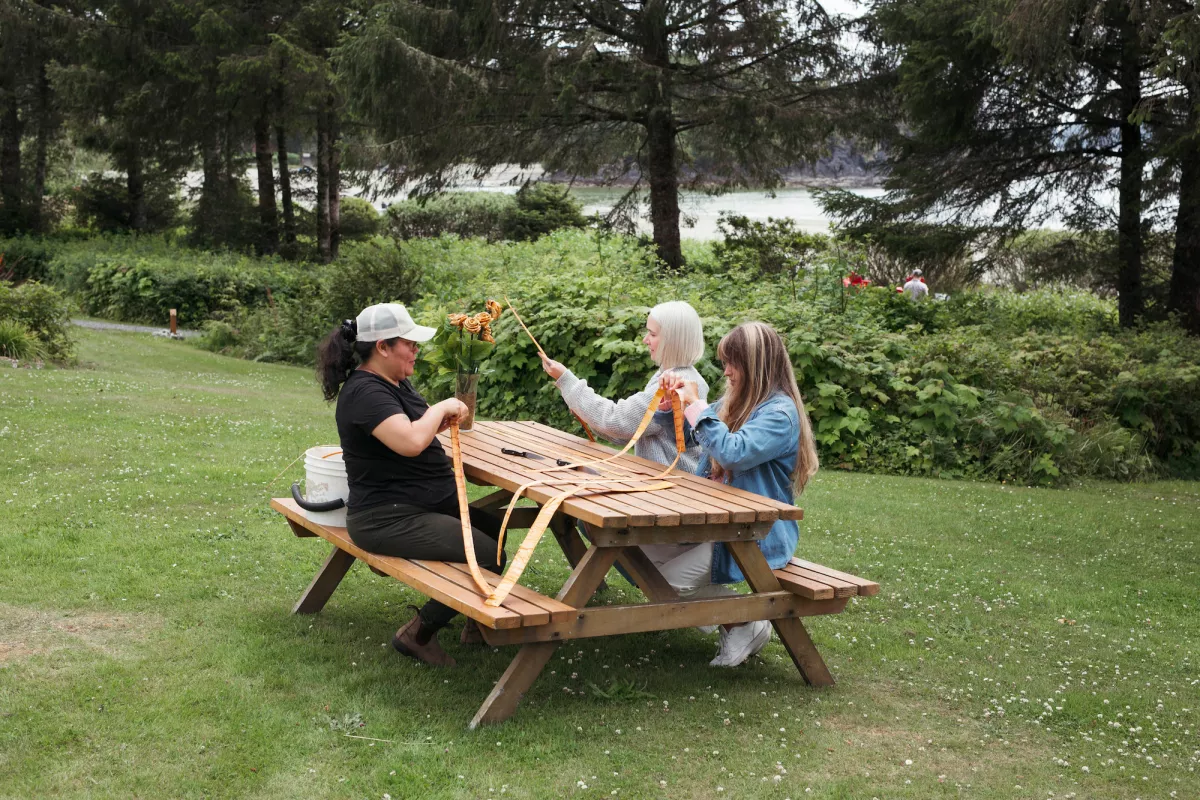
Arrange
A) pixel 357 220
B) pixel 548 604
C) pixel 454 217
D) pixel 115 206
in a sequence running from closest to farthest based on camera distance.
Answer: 1. pixel 548 604
2. pixel 357 220
3. pixel 115 206
4. pixel 454 217

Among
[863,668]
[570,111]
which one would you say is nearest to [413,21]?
[570,111]

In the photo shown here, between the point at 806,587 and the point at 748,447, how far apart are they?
570mm

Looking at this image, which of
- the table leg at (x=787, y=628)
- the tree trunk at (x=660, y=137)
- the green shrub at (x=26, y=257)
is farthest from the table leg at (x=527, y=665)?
the green shrub at (x=26, y=257)

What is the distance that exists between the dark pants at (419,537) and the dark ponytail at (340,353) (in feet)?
1.63

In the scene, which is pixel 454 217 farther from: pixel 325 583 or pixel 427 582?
pixel 427 582

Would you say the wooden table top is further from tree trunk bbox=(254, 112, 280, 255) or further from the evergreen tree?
tree trunk bbox=(254, 112, 280, 255)

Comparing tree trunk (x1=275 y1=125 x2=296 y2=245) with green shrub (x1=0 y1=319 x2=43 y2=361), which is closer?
green shrub (x1=0 y1=319 x2=43 y2=361)

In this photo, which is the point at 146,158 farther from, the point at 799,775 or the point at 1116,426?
the point at 799,775

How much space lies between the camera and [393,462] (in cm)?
436

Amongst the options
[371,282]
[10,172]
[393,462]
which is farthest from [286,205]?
[393,462]

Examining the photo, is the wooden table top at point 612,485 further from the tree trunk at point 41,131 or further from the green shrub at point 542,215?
the tree trunk at point 41,131

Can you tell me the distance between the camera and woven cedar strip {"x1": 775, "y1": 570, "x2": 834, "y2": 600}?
4289 mm

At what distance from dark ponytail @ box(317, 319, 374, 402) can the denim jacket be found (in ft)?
4.37

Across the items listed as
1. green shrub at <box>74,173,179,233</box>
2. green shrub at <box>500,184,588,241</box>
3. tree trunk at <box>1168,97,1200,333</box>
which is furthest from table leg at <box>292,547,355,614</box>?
green shrub at <box>74,173,179,233</box>
